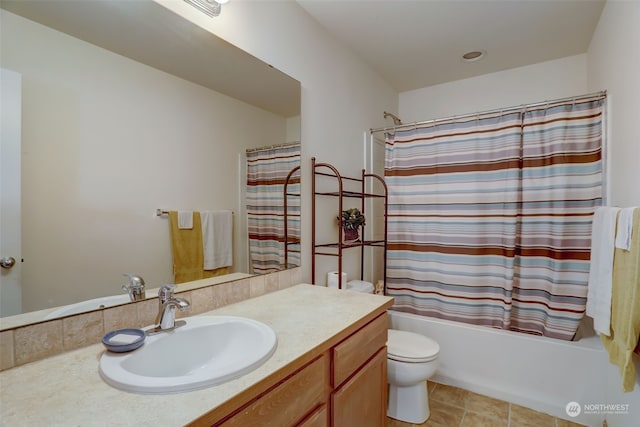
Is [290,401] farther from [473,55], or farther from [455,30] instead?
[473,55]

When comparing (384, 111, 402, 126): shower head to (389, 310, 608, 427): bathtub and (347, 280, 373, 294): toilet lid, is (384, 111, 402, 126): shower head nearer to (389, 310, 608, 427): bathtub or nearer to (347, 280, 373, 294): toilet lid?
(347, 280, 373, 294): toilet lid

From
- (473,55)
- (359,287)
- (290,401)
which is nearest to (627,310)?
(290,401)

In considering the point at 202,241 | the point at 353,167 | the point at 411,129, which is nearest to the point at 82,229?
the point at 202,241

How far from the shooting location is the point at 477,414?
188cm

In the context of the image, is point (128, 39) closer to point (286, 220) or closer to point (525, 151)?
point (286, 220)

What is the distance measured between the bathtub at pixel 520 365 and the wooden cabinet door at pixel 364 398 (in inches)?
38.2

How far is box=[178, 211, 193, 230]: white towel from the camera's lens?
4.20 ft

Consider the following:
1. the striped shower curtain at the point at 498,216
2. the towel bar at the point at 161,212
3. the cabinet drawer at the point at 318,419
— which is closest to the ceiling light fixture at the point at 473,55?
the striped shower curtain at the point at 498,216

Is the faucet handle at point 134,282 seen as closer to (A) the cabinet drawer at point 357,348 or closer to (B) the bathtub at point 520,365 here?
(A) the cabinet drawer at point 357,348

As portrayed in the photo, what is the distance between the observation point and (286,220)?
1778 mm

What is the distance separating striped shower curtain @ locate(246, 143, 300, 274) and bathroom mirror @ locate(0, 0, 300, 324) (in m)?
0.11

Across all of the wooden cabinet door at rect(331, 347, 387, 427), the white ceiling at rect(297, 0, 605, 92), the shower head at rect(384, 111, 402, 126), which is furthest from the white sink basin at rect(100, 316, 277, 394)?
the shower head at rect(384, 111, 402, 126)

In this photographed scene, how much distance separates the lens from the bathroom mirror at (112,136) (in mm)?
906

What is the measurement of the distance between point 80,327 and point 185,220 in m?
0.50
